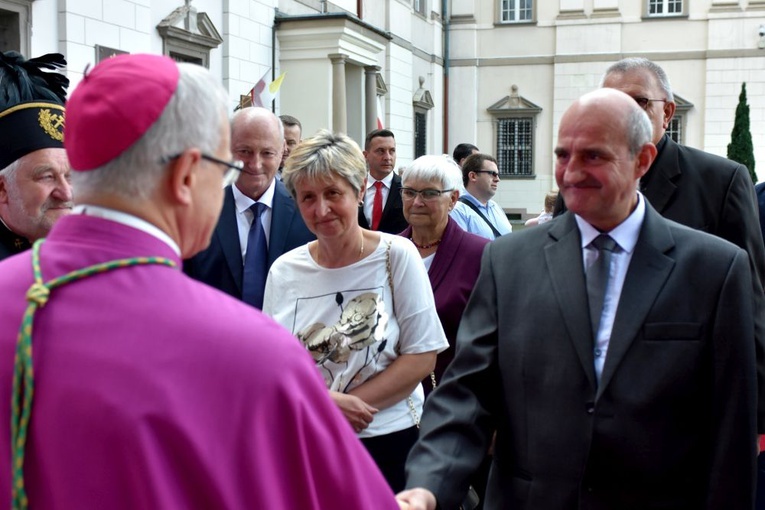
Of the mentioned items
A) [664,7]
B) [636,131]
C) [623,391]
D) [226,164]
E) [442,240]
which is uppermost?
[664,7]

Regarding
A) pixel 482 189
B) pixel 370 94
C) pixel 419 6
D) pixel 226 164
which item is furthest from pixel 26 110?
pixel 419 6

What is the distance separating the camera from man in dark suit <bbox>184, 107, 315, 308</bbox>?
12.5 feet

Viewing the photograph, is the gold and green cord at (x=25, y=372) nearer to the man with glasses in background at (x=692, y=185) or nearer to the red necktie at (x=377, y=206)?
the man with glasses in background at (x=692, y=185)

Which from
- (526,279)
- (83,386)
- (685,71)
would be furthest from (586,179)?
(685,71)

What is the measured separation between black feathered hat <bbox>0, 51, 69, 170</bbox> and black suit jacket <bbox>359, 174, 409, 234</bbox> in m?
3.16

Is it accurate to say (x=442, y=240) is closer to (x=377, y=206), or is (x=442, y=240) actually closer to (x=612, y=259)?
(x=612, y=259)

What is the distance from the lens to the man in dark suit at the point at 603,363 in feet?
7.50

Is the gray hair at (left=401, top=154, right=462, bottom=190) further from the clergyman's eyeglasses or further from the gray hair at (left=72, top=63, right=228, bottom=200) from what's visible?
the gray hair at (left=72, top=63, right=228, bottom=200)

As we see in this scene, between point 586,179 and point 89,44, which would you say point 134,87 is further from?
point 89,44

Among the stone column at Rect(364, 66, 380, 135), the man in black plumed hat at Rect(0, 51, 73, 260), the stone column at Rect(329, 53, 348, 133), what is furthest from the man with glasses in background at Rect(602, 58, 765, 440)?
the stone column at Rect(364, 66, 380, 135)

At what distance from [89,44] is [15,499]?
949 centimetres

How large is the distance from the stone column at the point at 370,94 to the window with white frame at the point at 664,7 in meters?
14.8

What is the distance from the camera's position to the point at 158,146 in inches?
55.3

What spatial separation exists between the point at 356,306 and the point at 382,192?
3.61 m
